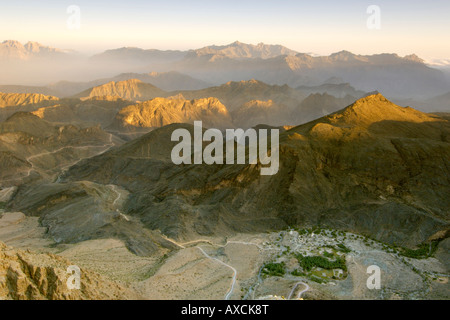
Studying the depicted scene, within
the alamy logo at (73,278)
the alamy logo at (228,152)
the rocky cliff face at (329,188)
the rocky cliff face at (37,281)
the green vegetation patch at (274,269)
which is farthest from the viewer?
the alamy logo at (228,152)

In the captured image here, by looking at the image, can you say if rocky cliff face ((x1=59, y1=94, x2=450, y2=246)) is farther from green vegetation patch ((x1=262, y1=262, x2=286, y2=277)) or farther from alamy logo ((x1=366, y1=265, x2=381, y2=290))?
green vegetation patch ((x1=262, y1=262, x2=286, y2=277))

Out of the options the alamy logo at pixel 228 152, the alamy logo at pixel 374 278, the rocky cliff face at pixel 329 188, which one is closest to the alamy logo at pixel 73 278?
the alamy logo at pixel 374 278

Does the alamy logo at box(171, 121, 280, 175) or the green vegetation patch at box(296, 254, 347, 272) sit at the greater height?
the alamy logo at box(171, 121, 280, 175)

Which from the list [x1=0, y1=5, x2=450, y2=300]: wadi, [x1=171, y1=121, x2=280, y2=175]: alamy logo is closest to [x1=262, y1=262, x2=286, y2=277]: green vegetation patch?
[x1=0, y1=5, x2=450, y2=300]: wadi

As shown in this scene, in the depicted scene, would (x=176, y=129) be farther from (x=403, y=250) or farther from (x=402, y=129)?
(x=403, y=250)

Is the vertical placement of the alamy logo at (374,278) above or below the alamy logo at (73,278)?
below

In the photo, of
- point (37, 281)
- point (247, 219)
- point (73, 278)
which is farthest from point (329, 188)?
point (37, 281)

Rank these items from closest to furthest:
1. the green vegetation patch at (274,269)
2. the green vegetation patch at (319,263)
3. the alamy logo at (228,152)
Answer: the green vegetation patch at (274,269)
the green vegetation patch at (319,263)
the alamy logo at (228,152)

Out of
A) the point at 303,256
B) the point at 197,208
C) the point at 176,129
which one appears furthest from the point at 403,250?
the point at 176,129

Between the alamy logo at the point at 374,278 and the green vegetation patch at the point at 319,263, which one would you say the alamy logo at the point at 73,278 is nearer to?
the green vegetation patch at the point at 319,263
